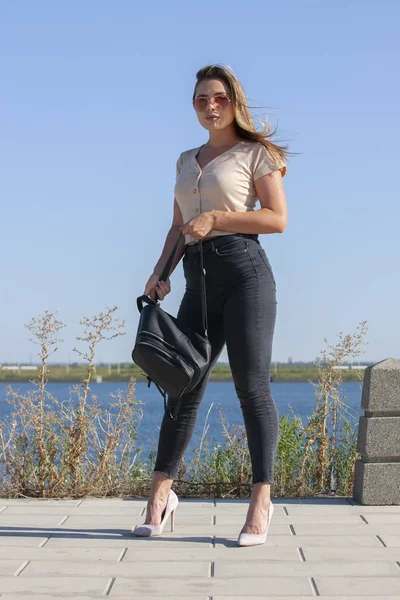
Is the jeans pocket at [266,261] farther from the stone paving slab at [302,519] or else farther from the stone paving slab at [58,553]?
the stone paving slab at [58,553]

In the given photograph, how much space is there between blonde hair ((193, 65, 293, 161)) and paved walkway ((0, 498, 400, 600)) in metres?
1.62

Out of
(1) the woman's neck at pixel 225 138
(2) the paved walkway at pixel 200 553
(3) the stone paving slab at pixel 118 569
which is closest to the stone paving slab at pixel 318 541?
(2) the paved walkway at pixel 200 553

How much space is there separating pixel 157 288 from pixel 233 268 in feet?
1.15

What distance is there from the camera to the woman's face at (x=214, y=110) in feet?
12.3

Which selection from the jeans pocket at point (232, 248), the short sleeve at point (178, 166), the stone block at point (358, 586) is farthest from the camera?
the short sleeve at point (178, 166)

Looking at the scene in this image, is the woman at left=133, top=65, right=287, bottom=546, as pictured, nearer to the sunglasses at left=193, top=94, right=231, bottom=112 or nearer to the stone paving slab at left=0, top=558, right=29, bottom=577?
the sunglasses at left=193, top=94, right=231, bottom=112

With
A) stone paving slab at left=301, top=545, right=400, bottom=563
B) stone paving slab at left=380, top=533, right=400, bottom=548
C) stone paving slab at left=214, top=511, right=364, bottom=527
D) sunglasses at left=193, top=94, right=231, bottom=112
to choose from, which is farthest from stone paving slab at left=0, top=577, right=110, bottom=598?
sunglasses at left=193, top=94, right=231, bottom=112

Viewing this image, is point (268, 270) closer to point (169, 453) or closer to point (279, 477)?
point (169, 453)

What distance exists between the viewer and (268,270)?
371 cm

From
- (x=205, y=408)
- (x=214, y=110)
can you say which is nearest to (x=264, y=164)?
(x=214, y=110)

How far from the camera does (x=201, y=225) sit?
141 inches

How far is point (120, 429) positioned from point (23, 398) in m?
0.60

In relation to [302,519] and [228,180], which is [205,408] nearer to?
[302,519]

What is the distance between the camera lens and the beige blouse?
3686mm
